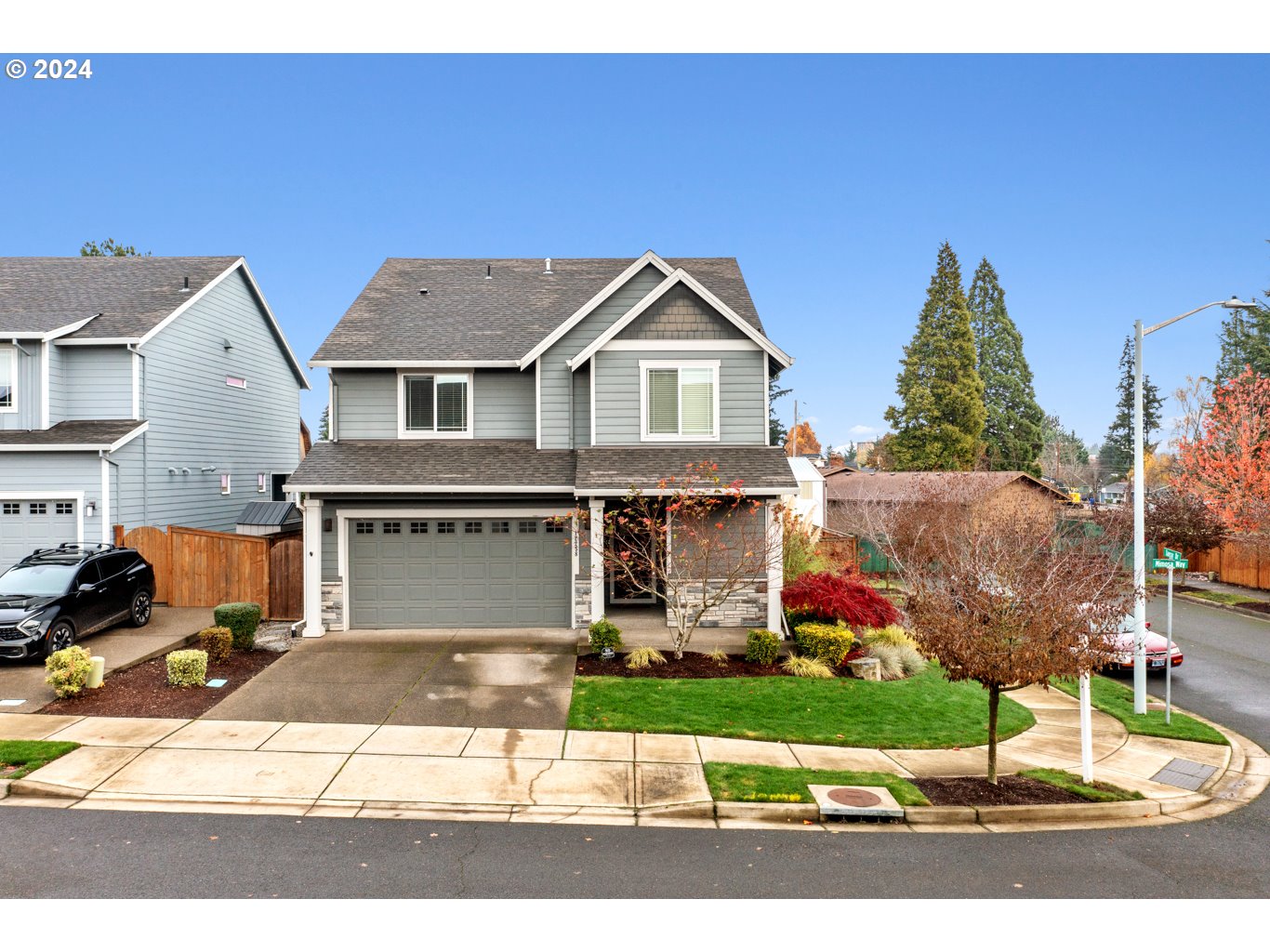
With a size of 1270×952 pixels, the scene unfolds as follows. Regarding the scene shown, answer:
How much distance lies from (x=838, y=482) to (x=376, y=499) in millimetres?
31771

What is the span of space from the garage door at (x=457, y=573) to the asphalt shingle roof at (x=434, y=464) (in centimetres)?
108

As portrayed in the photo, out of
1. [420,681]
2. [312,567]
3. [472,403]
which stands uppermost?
[472,403]

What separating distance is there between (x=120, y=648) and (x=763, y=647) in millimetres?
12133

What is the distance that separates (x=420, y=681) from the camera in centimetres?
1277

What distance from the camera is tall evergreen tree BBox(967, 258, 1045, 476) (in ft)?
156

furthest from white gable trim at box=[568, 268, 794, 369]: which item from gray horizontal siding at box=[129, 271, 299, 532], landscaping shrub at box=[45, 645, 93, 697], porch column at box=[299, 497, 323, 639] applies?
gray horizontal siding at box=[129, 271, 299, 532]

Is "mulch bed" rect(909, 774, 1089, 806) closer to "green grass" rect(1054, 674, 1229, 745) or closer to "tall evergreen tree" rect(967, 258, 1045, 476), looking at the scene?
"green grass" rect(1054, 674, 1229, 745)

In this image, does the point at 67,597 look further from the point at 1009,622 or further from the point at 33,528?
the point at 1009,622

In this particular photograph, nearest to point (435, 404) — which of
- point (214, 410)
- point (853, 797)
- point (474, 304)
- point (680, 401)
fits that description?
point (474, 304)

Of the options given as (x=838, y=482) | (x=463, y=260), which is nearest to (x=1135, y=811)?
(x=463, y=260)

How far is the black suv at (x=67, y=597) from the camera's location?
1280 centimetres

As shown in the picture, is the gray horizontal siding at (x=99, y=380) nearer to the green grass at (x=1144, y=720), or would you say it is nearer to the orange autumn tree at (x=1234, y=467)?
the green grass at (x=1144, y=720)

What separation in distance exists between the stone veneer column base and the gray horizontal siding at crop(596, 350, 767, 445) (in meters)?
3.25

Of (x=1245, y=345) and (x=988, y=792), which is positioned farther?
(x=1245, y=345)
